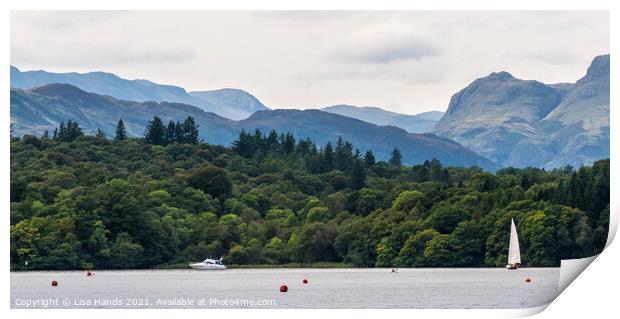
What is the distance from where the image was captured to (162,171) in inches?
2810

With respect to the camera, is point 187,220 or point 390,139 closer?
point 187,220

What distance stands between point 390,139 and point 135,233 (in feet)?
125

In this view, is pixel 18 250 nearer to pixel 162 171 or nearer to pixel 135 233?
pixel 135 233

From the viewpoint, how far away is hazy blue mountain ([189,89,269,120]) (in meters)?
63.6

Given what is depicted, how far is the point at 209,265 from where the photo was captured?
54.8 metres

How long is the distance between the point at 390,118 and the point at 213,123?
1719cm

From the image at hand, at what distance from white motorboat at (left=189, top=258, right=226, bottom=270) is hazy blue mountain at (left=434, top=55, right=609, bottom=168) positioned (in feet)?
56.7

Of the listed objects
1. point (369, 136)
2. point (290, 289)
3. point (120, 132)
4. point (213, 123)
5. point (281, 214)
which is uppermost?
point (213, 123)

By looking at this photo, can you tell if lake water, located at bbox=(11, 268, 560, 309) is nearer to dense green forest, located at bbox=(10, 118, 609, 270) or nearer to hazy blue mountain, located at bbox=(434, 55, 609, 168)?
dense green forest, located at bbox=(10, 118, 609, 270)

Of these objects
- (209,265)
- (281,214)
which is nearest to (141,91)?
(281,214)

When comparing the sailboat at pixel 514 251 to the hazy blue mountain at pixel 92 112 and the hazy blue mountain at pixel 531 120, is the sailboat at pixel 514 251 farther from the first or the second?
the hazy blue mountain at pixel 92 112

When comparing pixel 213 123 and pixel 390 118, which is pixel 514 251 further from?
pixel 213 123

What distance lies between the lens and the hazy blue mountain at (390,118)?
67625mm
